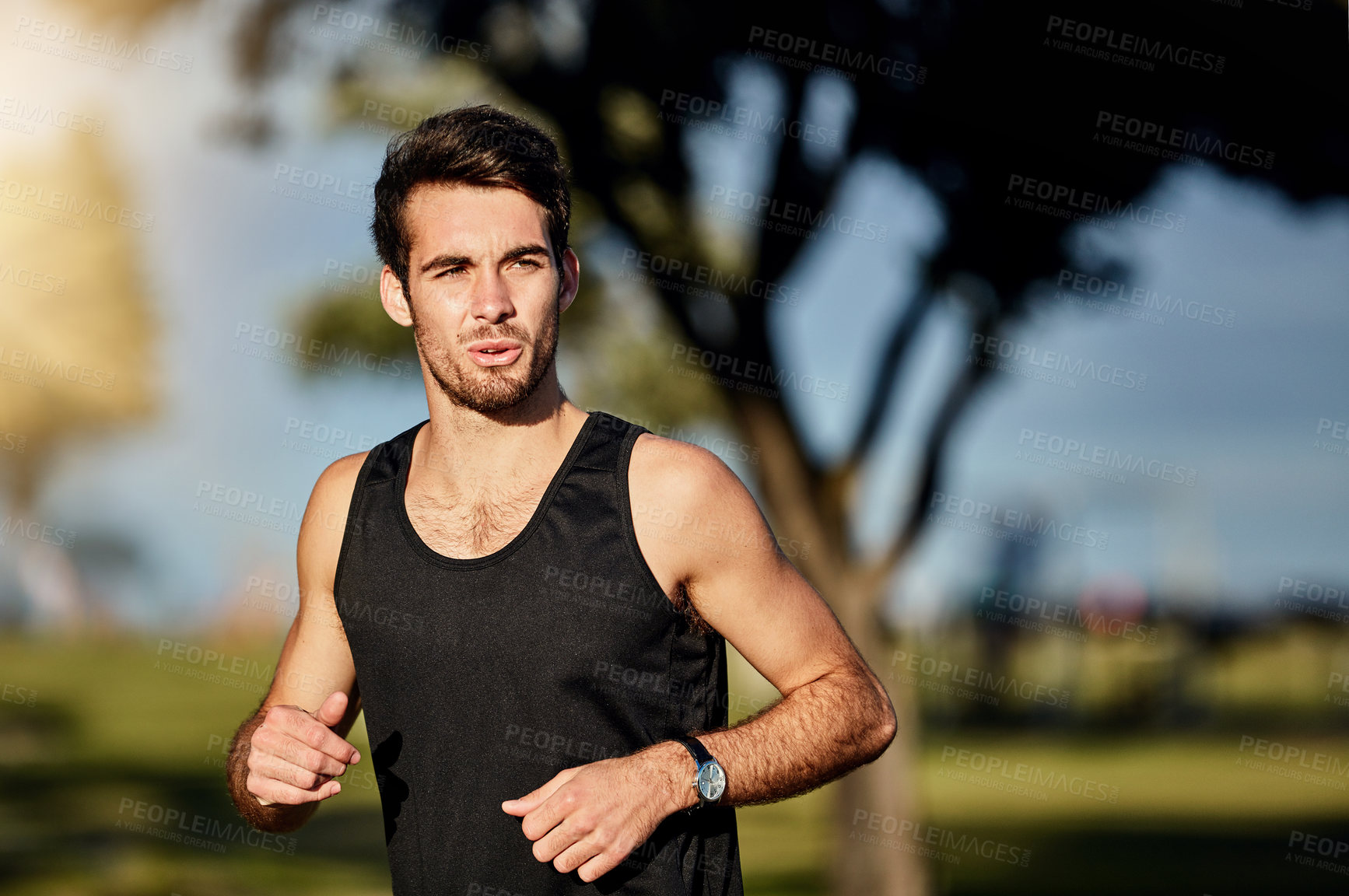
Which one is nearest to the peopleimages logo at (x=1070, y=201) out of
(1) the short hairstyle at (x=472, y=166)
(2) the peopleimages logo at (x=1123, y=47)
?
(2) the peopleimages logo at (x=1123, y=47)

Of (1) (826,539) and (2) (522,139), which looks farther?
(1) (826,539)

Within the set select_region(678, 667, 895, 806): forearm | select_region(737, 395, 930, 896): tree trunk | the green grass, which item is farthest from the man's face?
the green grass

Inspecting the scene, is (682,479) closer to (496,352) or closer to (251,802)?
(496,352)

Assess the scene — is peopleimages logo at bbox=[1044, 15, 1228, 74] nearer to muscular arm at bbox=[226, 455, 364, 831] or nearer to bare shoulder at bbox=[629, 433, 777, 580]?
bare shoulder at bbox=[629, 433, 777, 580]

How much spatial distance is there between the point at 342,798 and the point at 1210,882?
9.39 meters

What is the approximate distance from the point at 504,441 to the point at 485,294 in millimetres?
364

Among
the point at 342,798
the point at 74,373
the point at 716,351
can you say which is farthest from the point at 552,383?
the point at 342,798

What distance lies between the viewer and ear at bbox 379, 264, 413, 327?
3025 mm

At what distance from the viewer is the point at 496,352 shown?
2.71m

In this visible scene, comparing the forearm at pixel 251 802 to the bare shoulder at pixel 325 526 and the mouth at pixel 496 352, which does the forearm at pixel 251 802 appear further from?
the mouth at pixel 496 352

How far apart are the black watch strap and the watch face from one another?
0.4 inches

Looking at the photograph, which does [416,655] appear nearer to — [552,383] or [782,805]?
[552,383]

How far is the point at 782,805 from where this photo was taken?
1438 cm

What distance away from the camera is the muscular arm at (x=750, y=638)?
8.13ft
